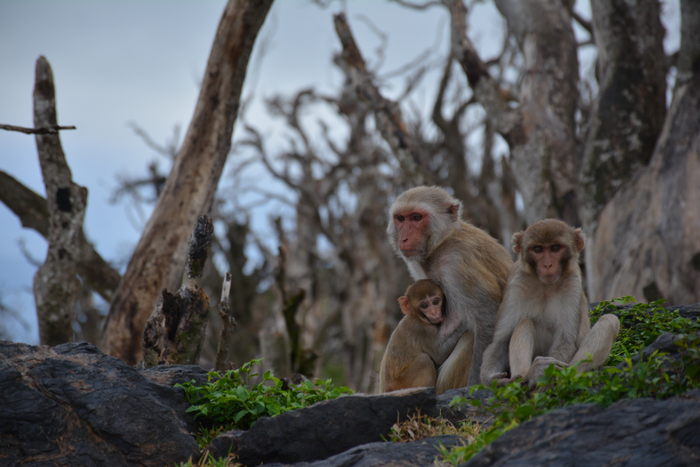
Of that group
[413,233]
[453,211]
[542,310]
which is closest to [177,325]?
[413,233]

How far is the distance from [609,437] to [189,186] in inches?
231

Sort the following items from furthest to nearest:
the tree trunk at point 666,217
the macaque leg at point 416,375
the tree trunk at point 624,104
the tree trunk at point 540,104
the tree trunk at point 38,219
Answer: the tree trunk at point 540,104, the tree trunk at point 624,104, the tree trunk at point 38,219, the tree trunk at point 666,217, the macaque leg at point 416,375

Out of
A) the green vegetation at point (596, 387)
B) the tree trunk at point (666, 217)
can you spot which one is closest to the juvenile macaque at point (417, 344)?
the green vegetation at point (596, 387)

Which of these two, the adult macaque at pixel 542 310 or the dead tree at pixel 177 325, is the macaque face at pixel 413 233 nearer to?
the adult macaque at pixel 542 310

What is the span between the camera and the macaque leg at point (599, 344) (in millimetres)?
3744

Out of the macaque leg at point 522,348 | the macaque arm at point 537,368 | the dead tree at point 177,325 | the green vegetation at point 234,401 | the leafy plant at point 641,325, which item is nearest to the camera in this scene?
the macaque arm at point 537,368

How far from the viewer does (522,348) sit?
4008 millimetres

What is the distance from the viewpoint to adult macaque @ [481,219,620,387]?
13.1 ft

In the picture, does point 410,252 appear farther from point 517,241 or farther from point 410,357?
point 517,241

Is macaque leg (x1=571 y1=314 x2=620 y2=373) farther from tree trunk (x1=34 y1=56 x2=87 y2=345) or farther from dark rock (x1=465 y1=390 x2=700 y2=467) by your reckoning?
tree trunk (x1=34 y1=56 x2=87 y2=345)

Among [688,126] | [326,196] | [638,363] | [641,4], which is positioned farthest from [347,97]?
[638,363]

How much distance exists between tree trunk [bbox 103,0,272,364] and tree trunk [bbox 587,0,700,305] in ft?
17.2

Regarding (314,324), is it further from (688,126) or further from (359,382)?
(688,126)

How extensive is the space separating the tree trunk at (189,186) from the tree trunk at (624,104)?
4849 millimetres
